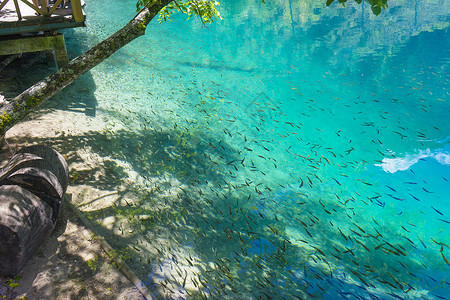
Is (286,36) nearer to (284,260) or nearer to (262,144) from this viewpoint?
(262,144)

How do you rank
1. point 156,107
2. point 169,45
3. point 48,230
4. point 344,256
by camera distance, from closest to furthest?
point 48,230, point 344,256, point 156,107, point 169,45

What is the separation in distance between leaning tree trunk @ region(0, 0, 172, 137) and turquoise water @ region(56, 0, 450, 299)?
256 cm

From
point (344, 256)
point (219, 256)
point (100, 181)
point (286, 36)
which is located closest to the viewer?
point (219, 256)

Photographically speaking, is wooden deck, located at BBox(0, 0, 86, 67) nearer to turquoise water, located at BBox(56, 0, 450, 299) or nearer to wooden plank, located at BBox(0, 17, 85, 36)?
wooden plank, located at BBox(0, 17, 85, 36)

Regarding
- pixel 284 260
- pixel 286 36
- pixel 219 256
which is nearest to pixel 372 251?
pixel 284 260

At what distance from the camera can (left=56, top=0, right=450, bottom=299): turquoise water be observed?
6059 mm

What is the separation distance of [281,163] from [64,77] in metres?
5.88

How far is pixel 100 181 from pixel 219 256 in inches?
121

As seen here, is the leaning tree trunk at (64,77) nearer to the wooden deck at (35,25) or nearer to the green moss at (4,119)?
the green moss at (4,119)

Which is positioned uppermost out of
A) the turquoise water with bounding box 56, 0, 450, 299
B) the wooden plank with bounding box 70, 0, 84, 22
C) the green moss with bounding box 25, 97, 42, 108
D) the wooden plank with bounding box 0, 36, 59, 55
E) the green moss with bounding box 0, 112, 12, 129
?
the wooden plank with bounding box 70, 0, 84, 22

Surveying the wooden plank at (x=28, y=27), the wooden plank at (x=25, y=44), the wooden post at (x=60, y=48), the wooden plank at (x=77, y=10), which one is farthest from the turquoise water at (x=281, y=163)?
the wooden plank at (x=77, y=10)

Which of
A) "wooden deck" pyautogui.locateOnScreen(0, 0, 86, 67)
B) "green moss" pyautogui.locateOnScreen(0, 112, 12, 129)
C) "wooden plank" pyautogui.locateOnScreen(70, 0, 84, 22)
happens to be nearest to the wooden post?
"wooden deck" pyautogui.locateOnScreen(0, 0, 86, 67)

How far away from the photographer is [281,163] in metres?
9.44

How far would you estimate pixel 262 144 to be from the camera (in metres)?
10.2
